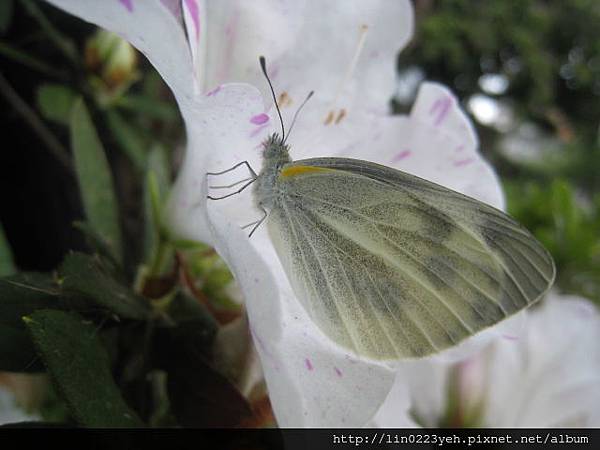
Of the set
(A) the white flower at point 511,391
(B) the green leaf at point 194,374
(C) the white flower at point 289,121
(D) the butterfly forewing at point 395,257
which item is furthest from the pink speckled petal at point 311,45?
(A) the white flower at point 511,391

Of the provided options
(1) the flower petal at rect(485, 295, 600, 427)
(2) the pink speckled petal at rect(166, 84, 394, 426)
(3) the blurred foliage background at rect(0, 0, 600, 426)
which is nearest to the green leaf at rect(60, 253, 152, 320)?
(3) the blurred foliage background at rect(0, 0, 600, 426)

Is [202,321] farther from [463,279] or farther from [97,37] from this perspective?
[97,37]

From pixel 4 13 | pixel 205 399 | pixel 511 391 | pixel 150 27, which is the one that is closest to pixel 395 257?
pixel 205 399

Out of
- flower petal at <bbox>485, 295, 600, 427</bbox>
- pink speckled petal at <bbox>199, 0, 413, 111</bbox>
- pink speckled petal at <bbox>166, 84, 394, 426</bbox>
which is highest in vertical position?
pink speckled petal at <bbox>199, 0, 413, 111</bbox>

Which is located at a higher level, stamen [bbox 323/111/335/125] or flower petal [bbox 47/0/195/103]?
flower petal [bbox 47/0/195/103]

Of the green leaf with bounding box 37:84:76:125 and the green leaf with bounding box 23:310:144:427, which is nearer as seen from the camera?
the green leaf with bounding box 23:310:144:427

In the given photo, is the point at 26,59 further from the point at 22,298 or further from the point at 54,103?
the point at 22,298

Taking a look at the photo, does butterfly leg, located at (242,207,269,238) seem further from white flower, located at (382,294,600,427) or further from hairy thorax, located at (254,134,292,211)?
white flower, located at (382,294,600,427)
